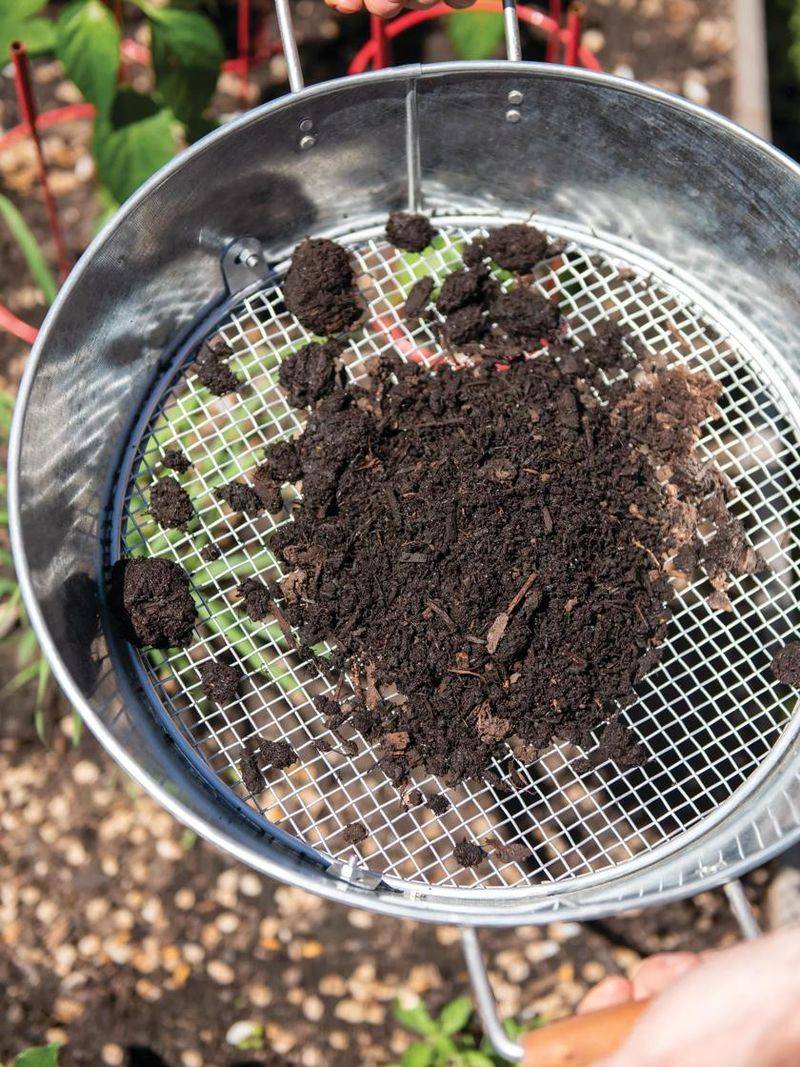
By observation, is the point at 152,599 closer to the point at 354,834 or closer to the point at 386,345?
the point at 354,834

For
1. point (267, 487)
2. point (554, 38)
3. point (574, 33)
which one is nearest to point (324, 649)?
point (267, 487)

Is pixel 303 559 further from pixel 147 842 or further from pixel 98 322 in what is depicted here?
pixel 147 842

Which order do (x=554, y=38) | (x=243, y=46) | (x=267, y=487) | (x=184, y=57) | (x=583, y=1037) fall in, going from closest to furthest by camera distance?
(x=583, y=1037), (x=267, y=487), (x=184, y=57), (x=554, y=38), (x=243, y=46)

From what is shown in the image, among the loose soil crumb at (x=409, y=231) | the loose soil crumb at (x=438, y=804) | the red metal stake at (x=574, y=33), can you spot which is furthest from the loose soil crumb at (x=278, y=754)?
the red metal stake at (x=574, y=33)

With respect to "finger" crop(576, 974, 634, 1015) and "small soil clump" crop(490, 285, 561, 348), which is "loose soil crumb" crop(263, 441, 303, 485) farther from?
"finger" crop(576, 974, 634, 1015)

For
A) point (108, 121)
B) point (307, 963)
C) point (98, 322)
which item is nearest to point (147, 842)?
point (307, 963)

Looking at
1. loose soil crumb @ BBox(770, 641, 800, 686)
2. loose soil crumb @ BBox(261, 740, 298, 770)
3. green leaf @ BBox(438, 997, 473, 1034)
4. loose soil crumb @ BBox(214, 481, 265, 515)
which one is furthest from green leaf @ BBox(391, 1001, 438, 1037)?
loose soil crumb @ BBox(214, 481, 265, 515)
